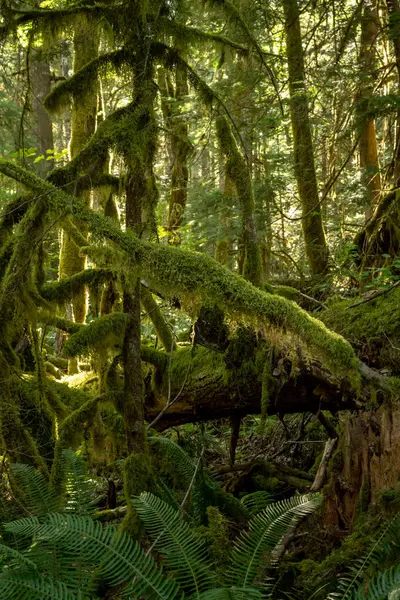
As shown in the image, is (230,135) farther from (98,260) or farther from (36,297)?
(36,297)

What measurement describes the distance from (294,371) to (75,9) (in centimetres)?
293

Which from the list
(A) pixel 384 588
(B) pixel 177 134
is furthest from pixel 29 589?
(B) pixel 177 134

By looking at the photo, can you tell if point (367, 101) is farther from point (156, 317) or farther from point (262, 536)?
point (262, 536)

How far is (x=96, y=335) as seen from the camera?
3727 millimetres

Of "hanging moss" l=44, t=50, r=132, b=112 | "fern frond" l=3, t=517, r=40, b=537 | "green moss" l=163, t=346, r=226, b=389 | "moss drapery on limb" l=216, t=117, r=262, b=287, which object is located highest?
"hanging moss" l=44, t=50, r=132, b=112

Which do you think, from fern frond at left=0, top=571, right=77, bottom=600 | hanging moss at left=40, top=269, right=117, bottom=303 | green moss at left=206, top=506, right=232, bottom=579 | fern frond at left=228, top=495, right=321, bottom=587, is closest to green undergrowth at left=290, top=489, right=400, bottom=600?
fern frond at left=228, top=495, right=321, bottom=587

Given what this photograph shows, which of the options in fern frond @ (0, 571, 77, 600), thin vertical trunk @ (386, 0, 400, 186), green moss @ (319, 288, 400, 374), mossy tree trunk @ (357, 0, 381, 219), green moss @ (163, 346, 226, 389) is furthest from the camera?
mossy tree trunk @ (357, 0, 381, 219)

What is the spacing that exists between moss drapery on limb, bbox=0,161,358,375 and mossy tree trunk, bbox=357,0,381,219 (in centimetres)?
373

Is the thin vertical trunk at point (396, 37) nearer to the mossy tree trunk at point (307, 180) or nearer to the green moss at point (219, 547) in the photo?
the mossy tree trunk at point (307, 180)

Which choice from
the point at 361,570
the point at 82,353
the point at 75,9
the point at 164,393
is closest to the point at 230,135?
the point at 75,9

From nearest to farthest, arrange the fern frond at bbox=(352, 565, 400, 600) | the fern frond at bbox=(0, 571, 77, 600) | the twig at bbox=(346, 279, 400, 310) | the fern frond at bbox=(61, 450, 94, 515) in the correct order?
the fern frond at bbox=(352, 565, 400, 600)
the fern frond at bbox=(0, 571, 77, 600)
the fern frond at bbox=(61, 450, 94, 515)
the twig at bbox=(346, 279, 400, 310)

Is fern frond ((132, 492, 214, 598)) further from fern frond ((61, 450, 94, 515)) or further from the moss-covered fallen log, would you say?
the moss-covered fallen log

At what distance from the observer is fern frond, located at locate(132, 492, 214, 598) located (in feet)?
9.83

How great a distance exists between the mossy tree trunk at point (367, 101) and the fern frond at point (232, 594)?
5.11 metres
